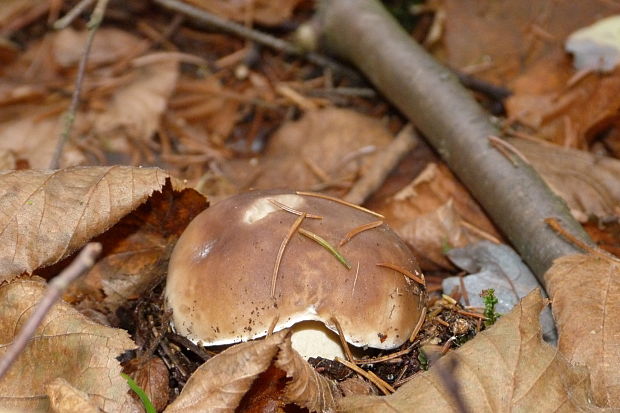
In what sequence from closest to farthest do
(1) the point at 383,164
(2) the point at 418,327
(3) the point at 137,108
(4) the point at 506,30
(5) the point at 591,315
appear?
(5) the point at 591,315, (2) the point at 418,327, (1) the point at 383,164, (4) the point at 506,30, (3) the point at 137,108

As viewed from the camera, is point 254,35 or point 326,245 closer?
point 326,245

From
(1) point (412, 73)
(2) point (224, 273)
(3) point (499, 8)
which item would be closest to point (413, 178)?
(1) point (412, 73)

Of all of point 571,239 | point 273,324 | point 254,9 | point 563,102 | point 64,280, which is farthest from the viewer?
point 254,9

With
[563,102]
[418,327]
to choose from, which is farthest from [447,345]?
[563,102]

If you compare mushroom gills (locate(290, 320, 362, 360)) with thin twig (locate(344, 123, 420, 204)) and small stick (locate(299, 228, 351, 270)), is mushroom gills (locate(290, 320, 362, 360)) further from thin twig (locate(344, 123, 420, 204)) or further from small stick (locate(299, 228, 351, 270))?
thin twig (locate(344, 123, 420, 204))

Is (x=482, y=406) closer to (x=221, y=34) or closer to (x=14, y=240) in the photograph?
(x=14, y=240)

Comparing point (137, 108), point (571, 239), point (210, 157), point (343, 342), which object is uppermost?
point (571, 239)

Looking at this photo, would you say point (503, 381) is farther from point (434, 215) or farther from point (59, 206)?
point (59, 206)

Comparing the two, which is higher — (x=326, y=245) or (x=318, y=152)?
(x=326, y=245)
